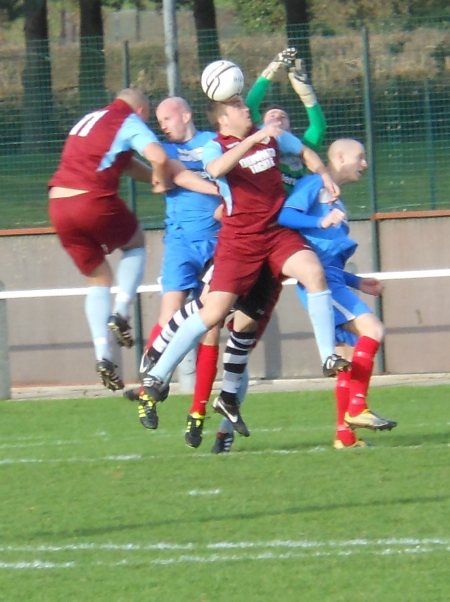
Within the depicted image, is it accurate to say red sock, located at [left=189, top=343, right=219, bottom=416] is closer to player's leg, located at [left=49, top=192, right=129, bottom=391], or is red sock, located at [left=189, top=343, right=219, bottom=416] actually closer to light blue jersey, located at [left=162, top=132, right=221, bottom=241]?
player's leg, located at [left=49, top=192, right=129, bottom=391]

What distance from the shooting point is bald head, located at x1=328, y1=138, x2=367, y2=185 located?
808cm

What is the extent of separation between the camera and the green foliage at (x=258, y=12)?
1834 inches

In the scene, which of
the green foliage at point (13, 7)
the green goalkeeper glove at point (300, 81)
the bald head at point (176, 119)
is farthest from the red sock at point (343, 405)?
the green foliage at point (13, 7)

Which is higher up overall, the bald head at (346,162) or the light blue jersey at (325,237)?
the bald head at (346,162)

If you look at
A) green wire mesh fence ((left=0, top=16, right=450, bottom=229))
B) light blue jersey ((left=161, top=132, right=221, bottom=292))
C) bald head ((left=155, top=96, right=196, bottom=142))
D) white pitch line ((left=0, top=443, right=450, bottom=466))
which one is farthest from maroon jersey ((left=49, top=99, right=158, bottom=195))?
green wire mesh fence ((left=0, top=16, right=450, bottom=229))

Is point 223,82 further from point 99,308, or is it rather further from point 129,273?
point 99,308

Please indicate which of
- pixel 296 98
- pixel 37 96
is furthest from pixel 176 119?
pixel 37 96

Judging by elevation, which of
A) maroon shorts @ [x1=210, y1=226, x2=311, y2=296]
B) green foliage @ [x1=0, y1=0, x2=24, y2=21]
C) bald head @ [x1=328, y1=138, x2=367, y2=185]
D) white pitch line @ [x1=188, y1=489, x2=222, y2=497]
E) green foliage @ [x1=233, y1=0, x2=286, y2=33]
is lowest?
white pitch line @ [x1=188, y1=489, x2=222, y2=497]

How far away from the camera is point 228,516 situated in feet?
21.4

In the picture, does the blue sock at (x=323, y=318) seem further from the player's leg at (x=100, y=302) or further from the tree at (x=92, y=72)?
the tree at (x=92, y=72)

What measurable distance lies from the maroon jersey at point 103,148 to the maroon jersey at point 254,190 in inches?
23.3

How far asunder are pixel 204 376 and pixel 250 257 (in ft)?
2.82

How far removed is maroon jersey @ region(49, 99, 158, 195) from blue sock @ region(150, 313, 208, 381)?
0.97m

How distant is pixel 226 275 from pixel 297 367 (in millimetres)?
5822
